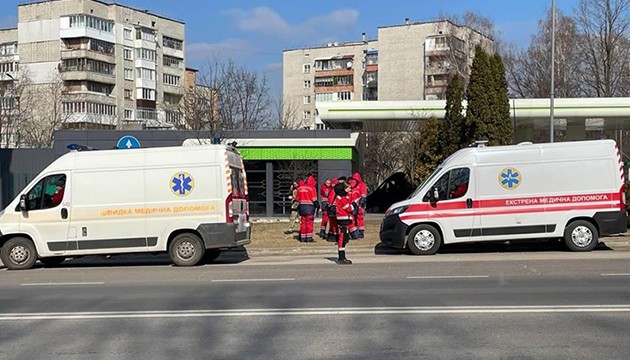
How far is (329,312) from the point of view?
843cm

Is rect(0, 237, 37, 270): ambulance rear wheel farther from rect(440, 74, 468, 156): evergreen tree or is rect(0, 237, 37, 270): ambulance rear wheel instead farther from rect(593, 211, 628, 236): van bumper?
rect(440, 74, 468, 156): evergreen tree

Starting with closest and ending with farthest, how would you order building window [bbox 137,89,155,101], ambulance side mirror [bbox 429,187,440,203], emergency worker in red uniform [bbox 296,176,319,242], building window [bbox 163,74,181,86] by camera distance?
ambulance side mirror [bbox 429,187,440,203] → emergency worker in red uniform [bbox 296,176,319,242] → building window [bbox 137,89,155,101] → building window [bbox 163,74,181,86]

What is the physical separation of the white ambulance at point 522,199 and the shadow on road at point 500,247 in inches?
37.1

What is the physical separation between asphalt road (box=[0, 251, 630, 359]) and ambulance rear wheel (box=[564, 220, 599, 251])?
4.42ft

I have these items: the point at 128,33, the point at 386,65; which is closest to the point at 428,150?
the point at 386,65

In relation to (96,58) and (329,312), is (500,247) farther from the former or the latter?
(96,58)

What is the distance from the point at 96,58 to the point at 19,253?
62901 mm

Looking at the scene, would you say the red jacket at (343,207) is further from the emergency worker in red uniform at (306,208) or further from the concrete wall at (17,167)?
the concrete wall at (17,167)

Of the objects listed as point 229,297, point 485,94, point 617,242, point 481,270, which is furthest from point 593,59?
point 229,297

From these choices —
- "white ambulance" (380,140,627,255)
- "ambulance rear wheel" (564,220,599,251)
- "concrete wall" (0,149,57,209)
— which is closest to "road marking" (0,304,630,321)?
"white ambulance" (380,140,627,255)

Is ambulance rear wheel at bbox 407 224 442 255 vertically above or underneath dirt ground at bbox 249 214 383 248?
above

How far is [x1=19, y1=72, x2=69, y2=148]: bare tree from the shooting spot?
5209cm

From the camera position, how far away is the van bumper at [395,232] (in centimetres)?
1548

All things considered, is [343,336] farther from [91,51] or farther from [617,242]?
[91,51]
